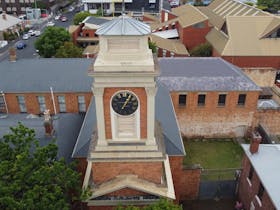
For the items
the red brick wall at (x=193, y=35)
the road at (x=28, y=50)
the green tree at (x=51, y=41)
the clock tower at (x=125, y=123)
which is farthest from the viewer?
the road at (x=28, y=50)

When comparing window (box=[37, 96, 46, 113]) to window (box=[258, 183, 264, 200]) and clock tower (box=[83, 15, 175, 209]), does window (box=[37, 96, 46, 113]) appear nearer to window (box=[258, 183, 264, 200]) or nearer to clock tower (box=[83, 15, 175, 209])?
clock tower (box=[83, 15, 175, 209])

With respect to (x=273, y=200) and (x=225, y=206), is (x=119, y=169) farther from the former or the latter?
(x=225, y=206)

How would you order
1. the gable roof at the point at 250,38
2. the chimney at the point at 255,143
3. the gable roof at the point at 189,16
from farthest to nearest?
1. the gable roof at the point at 189,16
2. the gable roof at the point at 250,38
3. the chimney at the point at 255,143

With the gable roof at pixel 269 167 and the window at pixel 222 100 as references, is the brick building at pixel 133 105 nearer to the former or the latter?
the window at pixel 222 100

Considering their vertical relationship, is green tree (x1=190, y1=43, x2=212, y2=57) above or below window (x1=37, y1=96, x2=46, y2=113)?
below

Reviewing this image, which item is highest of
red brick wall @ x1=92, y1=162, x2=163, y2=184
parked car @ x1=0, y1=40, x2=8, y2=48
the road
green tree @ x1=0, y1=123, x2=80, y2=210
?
green tree @ x1=0, y1=123, x2=80, y2=210

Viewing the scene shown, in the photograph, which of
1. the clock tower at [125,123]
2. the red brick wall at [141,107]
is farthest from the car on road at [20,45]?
the red brick wall at [141,107]

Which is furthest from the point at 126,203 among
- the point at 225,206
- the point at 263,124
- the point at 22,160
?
the point at 263,124

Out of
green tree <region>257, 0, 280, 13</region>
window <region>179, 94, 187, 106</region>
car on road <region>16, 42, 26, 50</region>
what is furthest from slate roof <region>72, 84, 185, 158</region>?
green tree <region>257, 0, 280, 13</region>
